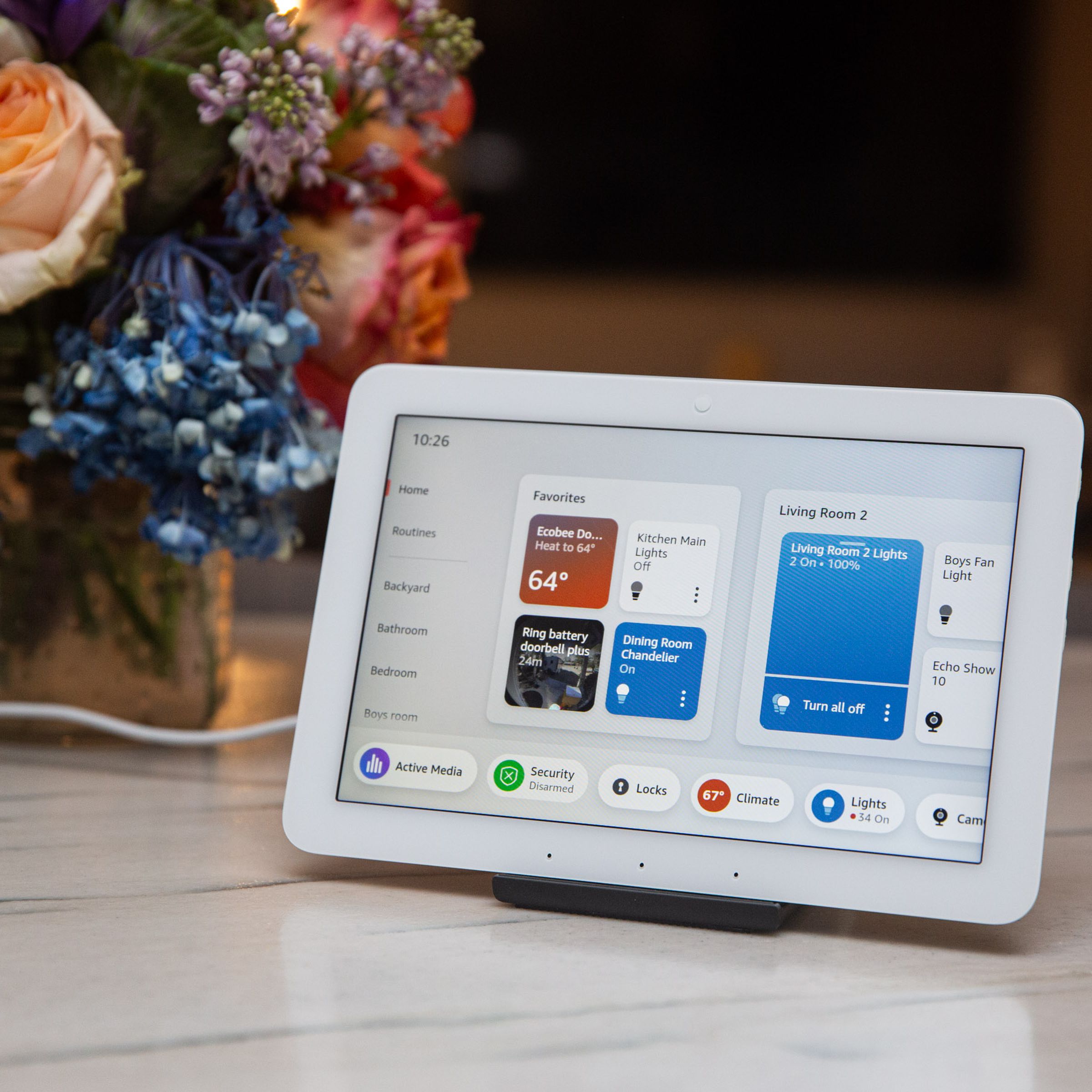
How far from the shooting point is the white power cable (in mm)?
757

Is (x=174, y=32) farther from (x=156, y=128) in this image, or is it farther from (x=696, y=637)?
(x=696, y=637)

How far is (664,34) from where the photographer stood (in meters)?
3.82

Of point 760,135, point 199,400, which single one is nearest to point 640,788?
point 199,400

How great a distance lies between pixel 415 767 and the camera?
21.1 inches

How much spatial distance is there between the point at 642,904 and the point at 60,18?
572mm

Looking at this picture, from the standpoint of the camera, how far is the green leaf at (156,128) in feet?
2.28

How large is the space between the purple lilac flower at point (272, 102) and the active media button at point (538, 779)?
368 mm

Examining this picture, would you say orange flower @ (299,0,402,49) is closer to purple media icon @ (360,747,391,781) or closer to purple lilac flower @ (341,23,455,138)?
purple lilac flower @ (341,23,455,138)

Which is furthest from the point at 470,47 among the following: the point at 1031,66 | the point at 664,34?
the point at 1031,66

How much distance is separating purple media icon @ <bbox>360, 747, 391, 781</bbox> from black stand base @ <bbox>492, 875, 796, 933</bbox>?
0.07 meters

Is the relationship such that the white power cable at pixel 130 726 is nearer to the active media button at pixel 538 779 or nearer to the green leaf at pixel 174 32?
the active media button at pixel 538 779

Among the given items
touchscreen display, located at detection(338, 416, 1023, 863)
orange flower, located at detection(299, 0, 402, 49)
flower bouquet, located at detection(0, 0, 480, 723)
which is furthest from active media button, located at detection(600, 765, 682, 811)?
orange flower, located at detection(299, 0, 402, 49)

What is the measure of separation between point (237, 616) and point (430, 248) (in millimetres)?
657

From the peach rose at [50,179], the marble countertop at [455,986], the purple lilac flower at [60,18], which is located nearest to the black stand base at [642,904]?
the marble countertop at [455,986]
